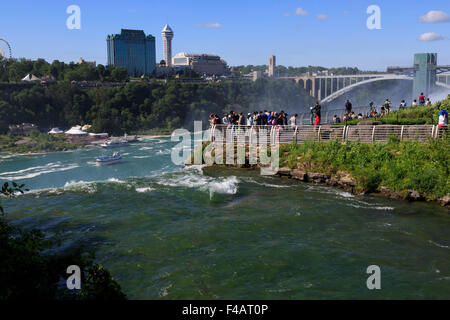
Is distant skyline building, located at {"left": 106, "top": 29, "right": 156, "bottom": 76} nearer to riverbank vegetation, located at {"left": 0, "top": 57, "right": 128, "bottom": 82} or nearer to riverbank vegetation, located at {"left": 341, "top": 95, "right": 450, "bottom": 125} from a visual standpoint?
riverbank vegetation, located at {"left": 0, "top": 57, "right": 128, "bottom": 82}

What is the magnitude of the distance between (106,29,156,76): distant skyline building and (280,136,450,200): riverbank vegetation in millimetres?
146513

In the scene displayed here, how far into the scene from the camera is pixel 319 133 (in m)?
18.9

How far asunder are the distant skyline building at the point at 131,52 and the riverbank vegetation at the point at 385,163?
147 metres

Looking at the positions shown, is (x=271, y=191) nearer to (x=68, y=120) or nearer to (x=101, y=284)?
(x=101, y=284)

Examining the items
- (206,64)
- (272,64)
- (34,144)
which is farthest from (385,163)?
(206,64)

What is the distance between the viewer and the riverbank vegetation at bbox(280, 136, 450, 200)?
1430 centimetres

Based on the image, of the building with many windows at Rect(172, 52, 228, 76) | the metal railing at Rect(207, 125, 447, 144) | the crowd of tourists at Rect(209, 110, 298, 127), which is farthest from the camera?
the building with many windows at Rect(172, 52, 228, 76)

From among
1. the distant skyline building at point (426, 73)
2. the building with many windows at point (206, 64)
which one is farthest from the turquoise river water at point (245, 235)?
the building with many windows at point (206, 64)

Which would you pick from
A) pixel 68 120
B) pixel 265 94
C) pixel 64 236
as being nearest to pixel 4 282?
pixel 64 236

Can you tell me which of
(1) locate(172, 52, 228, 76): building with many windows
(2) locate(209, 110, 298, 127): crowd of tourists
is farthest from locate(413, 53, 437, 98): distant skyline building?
(1) locate(172, 52, 228, 76): building with many windows

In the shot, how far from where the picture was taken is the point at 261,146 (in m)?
19.8

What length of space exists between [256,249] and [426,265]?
3.90 meters

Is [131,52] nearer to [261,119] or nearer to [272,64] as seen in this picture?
[272,64]

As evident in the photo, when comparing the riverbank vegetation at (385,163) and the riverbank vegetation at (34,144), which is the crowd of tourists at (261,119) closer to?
the riverbank vegetation at (385,163)
